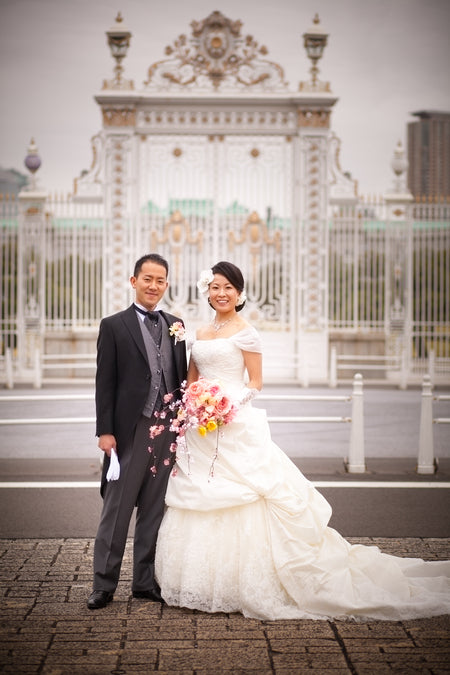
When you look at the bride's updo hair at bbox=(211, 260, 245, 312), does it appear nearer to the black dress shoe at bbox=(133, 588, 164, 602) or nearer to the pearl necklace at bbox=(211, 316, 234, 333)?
the pearl necklace at bbox=(211, 316, 234, 333)

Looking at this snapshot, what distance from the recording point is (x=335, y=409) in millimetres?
13570

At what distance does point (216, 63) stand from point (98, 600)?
14.6 metres

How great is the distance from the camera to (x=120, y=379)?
14.8 feet

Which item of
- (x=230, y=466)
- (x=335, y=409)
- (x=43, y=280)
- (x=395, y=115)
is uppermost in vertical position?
(x=395, y=115)

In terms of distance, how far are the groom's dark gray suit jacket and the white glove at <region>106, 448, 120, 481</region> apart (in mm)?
78

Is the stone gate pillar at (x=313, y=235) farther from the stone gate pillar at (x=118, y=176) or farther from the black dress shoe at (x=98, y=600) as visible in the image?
the black dress shoe at (x=98, y=600)

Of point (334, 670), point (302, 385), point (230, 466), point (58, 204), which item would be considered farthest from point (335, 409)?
point (334, 670)

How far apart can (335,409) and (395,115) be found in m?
10.4

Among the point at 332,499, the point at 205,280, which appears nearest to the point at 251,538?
the point at 205,280

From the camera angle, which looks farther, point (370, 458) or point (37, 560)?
point (370, 458)

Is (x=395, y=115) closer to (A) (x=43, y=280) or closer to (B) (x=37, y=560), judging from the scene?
(A) (x=43, y=280)

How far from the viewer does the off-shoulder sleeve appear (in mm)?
4629

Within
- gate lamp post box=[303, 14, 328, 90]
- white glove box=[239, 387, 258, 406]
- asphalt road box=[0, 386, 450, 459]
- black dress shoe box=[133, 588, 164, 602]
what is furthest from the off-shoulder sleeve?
gate lamp post box=[303, 14, 328, 90]

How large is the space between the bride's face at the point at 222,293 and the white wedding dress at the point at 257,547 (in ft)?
0.63
